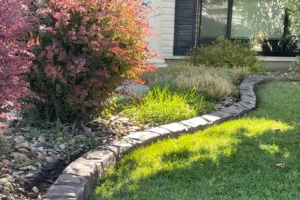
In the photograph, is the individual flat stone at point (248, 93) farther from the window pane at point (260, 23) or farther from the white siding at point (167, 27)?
the window pane at point (260, 23)

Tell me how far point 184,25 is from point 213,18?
1.02 meters

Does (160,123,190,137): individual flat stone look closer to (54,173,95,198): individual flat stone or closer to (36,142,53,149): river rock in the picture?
(36,142,53,149): river rock

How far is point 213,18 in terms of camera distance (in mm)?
11047

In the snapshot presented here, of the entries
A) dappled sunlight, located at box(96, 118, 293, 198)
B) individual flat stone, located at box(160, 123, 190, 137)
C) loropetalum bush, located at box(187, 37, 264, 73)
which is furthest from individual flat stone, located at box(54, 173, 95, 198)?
loropetalum bush, located at box(187, 37, 264, 73)

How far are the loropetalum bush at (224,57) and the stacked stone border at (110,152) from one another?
2.94 meters

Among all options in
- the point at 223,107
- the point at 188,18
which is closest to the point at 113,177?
the point at 223,107

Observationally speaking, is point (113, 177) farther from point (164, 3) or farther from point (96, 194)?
point (164, 3)

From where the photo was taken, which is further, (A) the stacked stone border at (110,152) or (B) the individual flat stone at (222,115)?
(B) the individual flat stone at (222,115)

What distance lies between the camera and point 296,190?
11.3 feet

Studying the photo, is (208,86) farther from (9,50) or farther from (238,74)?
(9,50)

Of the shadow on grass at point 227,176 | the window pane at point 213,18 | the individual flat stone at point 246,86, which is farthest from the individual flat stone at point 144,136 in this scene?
the window pane at point 213,18

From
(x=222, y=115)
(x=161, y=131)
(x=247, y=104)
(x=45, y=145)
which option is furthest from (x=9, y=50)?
(x=247, y=104)

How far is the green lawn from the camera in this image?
3.38 m

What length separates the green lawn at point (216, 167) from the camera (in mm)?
3385
